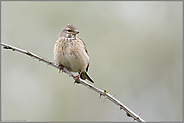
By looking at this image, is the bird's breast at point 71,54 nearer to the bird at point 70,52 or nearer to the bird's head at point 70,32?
the bird at point 70,52

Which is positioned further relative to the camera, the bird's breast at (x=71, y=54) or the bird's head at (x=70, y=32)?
the bird's head at (x=70, y=32)

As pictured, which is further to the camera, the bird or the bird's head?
the bird's head

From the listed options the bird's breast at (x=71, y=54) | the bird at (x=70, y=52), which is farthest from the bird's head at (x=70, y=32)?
the bird's breast at (x=71, y=54)

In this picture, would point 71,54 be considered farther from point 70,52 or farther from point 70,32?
point 70,32

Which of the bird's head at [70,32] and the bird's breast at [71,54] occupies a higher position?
the bird's head at [70,32]

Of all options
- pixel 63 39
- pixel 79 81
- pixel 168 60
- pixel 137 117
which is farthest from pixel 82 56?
pixel 168 60

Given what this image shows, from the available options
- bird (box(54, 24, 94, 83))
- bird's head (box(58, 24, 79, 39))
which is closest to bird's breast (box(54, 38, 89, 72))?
bird (box(54, 24, 94, 83))

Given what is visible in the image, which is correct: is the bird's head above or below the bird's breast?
above

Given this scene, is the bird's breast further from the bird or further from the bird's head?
the bird's head

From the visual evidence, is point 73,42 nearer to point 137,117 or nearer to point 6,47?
point 6,47
